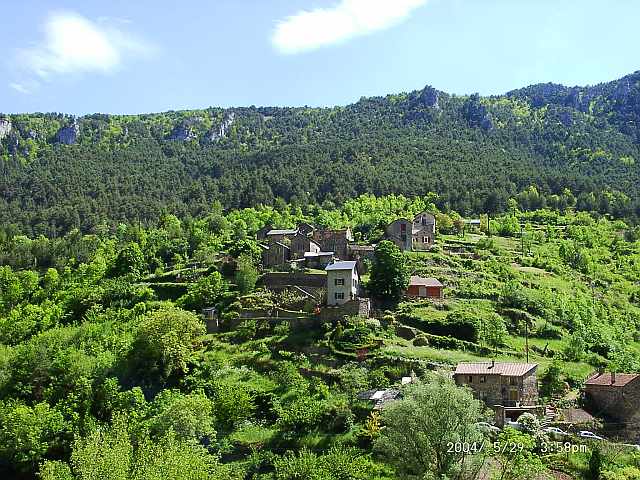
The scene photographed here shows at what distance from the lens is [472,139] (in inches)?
6860

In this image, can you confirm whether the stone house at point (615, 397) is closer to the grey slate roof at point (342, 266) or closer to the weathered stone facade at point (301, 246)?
the grey slate roof at point (342, 266)

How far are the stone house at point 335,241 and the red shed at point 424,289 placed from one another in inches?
478

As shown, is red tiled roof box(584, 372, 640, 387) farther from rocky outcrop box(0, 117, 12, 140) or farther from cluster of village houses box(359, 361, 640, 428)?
rocky outcrop box(0, 117, 12, 140)

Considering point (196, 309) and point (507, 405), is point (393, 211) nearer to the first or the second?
point (196, 309)

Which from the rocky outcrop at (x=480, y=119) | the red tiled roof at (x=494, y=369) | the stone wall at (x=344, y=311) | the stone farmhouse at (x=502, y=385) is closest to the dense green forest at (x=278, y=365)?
the stone wall at (x=344, y=311)

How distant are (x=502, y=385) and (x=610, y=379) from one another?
739cm

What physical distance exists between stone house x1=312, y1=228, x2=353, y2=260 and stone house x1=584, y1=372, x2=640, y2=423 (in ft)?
113

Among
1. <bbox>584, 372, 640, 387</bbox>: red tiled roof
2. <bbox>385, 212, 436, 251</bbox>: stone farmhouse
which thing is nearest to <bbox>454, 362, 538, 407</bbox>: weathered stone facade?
<bbox>584, 372, 640, 387</bbox>: red tiled roof

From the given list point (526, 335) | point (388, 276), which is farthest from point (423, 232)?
point (526, 335)

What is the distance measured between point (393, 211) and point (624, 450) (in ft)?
246

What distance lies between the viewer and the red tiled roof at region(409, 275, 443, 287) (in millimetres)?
64812

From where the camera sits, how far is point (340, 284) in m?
59.8

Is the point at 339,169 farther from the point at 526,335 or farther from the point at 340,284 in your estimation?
the point at 526,335

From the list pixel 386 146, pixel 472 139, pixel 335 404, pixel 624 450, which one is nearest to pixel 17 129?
pixel 386 146
